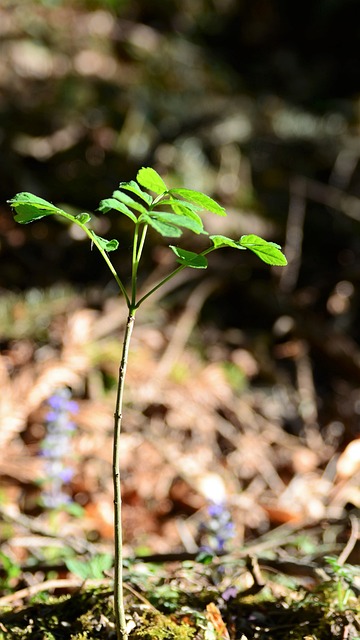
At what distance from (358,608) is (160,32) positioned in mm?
5663

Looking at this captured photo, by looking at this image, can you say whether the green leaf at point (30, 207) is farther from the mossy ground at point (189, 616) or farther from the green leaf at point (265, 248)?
the mossy ground at point (189, 616)

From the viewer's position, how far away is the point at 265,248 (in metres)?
1.18

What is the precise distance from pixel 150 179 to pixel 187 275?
303 centimetres

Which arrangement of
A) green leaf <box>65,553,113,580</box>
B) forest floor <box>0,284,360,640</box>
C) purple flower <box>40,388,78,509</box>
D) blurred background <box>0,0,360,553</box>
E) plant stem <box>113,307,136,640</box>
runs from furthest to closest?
blurred background <box>0,0,360,553</box>
purple flower <box>40,388,78,509</box>
forest floor <box>0,284,360,640</box>
green leaf <box>65,553,113,580</box>
plant stem <box>113,307,136,640</box>

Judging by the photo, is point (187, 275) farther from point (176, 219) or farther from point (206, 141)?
point (176, 219)

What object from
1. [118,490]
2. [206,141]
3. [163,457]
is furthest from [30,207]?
[206,141]

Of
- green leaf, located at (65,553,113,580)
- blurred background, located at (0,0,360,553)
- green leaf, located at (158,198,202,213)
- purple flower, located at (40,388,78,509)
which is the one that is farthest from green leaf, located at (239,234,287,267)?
blurred background, located at (0,0,360,553)

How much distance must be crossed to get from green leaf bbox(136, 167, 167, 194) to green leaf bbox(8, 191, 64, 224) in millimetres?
169

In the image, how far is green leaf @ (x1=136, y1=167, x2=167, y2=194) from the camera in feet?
3.75

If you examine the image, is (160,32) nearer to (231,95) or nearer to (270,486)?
(231,95)

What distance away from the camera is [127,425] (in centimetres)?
338

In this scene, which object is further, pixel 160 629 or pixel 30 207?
pixel 160 629

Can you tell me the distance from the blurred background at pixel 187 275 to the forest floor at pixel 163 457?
14 millimetres

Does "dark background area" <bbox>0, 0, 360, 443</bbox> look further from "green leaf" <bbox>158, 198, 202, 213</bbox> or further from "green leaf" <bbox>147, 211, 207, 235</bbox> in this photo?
"green leaf" <bbox>147, 211, 207, 235</bbox>
